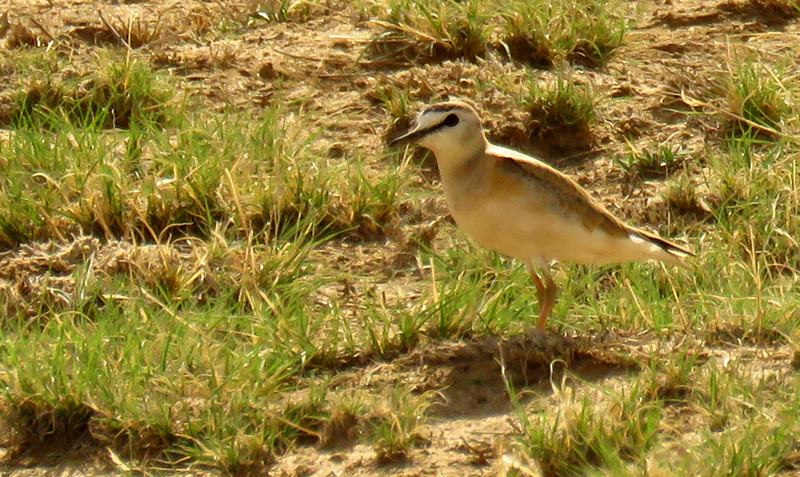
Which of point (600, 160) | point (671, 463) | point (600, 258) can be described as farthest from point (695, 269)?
point (671, 463)

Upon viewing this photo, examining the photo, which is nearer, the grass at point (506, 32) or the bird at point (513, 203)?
the bird at point (513, 203)

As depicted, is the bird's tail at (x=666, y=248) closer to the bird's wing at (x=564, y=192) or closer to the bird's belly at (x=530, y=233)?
the bird's wing at (x=564, y=192)

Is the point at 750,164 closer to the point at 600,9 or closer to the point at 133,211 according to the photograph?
the point at 600,9

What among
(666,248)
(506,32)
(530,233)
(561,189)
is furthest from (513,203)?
(506,32)

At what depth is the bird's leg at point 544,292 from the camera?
5.06 metres

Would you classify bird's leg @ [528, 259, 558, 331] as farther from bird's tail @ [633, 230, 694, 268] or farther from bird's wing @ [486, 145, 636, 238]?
bird's tail @ [633, 230, 694, 268]

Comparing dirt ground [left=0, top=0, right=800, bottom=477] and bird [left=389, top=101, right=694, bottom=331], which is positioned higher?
bird [left=389, top=101, right=694, bottom=331]

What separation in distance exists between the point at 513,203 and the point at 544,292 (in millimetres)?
436

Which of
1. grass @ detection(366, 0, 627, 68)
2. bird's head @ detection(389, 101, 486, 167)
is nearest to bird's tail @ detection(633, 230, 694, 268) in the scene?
bird's head @ detection(389, 101, 486, 167)

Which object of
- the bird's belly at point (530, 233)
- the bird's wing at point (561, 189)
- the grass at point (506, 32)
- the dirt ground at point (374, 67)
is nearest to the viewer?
the bird's belly at point (530, 233)

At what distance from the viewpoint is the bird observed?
4.96 m

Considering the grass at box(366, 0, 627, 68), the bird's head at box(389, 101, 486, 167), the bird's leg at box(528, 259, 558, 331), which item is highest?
the bird's head at box(389, 101, 486, 167)

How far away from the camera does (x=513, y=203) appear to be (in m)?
4.96

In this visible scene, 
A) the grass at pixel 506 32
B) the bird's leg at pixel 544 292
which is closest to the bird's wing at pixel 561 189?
the bird's leg at pixel 544 292
